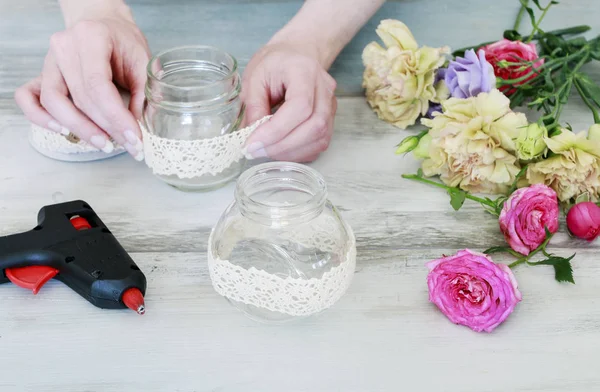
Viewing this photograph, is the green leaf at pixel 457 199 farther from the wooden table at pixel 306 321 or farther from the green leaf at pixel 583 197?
the green leaf at pixel 583 197

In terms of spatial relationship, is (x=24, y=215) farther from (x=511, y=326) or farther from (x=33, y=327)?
(x=511, y=326)

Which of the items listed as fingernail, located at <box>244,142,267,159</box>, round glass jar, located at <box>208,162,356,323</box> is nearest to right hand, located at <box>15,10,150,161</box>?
fingernail, located at <box>244,142,267,159</box>

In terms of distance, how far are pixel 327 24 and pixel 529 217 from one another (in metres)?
0.45

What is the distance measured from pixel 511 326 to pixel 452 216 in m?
0.19

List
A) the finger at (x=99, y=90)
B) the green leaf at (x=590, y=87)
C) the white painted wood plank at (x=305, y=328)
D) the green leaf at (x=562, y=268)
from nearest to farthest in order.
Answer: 1. the white painted wood plank at (x=305, y=328)
2. the green leaf at (x=562, y=268)
3. the finger at (x=99, y=90)
4. the green leaf at (x=590, y=87)

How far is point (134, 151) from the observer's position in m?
0.87

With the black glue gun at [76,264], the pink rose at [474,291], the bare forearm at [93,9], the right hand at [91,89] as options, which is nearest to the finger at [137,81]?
the right hand at [91,89]

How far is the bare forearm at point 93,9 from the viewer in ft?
3.30

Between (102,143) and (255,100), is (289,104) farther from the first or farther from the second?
(102,143)

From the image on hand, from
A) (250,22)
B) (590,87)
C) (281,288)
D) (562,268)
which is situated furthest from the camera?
(250,22)

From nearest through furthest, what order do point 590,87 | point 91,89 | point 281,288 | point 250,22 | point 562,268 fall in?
1. point 281,288
2. point 562,268
3. point 91,89
4. point 590,87
5. point 250,22

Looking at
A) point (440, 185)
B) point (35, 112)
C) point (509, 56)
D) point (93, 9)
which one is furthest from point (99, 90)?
point (509, 56)

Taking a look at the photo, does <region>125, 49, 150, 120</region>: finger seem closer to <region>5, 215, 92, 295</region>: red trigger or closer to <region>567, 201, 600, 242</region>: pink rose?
<region>5, 215, 92, 295</region>: red trigger

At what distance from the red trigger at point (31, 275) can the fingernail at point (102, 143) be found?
0.21 m
